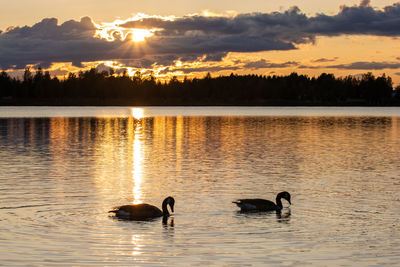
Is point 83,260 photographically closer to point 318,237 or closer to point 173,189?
point 318,237

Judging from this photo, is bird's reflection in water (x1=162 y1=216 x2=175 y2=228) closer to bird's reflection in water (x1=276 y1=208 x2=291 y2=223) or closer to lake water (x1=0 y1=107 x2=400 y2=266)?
lake water (x1=0 y1=107 x2=400 y2=266)

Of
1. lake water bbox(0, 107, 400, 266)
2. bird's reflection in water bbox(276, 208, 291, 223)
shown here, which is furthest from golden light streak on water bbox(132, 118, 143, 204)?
bird's reflection in water bbox(276, 208, 291, 223)

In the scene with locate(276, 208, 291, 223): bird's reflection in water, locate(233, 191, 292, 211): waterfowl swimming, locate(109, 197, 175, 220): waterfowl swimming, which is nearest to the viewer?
locate(109, 197, 175, 220): waterfowl swimming

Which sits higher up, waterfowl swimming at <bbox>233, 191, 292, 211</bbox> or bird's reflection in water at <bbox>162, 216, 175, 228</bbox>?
waterfowl swimming at <bbox>233, 191, 292, 211</bbox>

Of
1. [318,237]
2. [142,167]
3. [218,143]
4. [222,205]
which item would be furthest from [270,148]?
[318,237]

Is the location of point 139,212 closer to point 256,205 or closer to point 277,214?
point 256,205

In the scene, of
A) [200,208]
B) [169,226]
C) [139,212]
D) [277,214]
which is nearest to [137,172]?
[200,208]

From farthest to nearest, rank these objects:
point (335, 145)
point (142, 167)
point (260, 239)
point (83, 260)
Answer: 1. point (335, 145)
2. point (142, 167)
3. point (260, 239)
4. point (83, 260)

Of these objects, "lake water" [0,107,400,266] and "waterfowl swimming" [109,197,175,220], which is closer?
"lake water" [0,107,400,266]

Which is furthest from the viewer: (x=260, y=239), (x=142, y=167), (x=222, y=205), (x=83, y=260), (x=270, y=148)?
(x=270, y=148)

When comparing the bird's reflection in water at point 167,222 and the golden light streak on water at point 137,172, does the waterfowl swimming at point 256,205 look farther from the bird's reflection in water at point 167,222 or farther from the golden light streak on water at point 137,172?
the golden light streak on water at point 137,172

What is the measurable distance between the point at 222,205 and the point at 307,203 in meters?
3.20

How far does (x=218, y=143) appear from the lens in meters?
51.6

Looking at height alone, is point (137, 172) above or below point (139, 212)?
below
